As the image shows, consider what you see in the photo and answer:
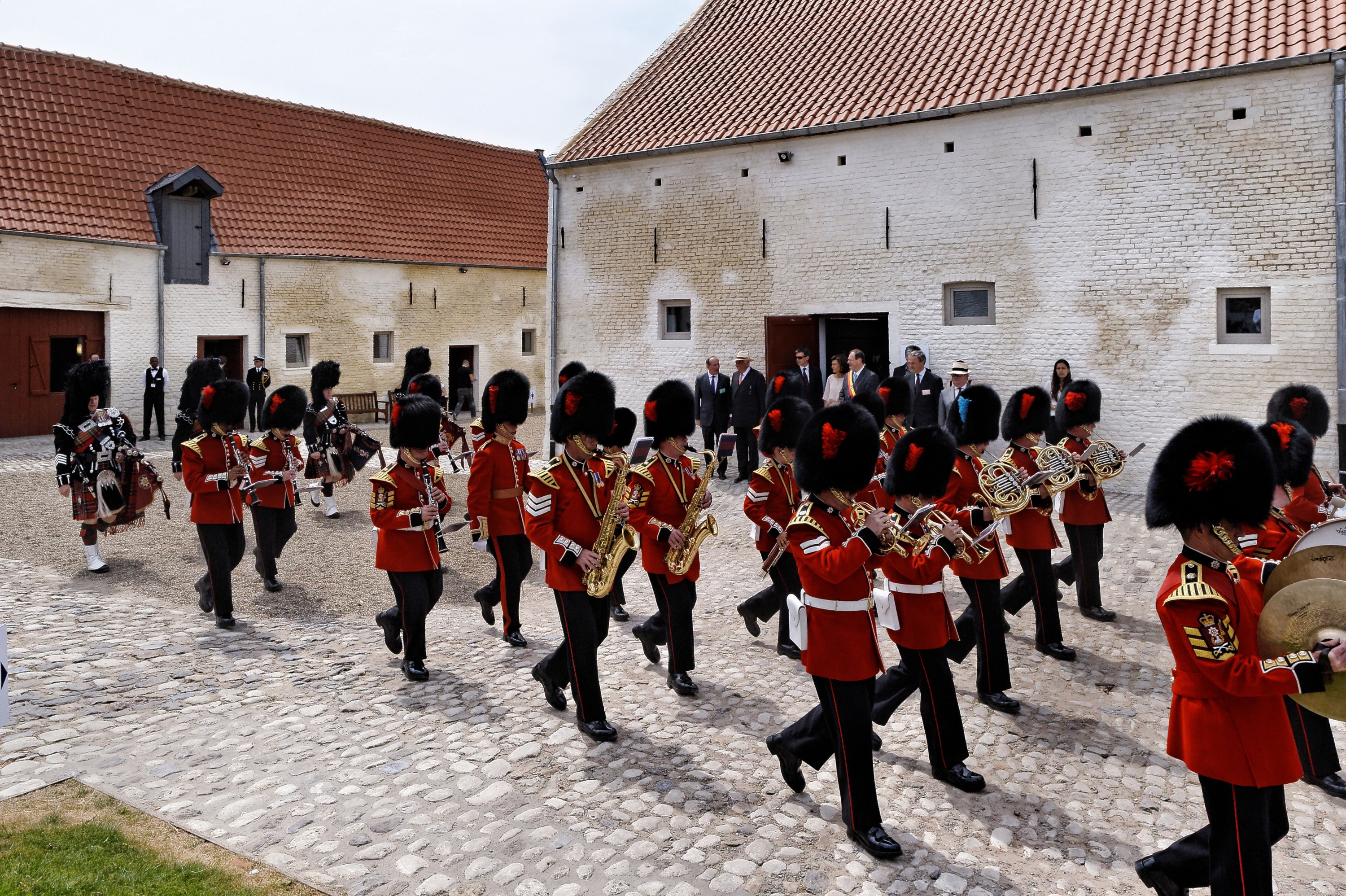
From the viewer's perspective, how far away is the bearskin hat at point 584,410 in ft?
20.4

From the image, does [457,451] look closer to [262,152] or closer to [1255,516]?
[262,152]

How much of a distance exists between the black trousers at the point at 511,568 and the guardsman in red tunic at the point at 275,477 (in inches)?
93.1

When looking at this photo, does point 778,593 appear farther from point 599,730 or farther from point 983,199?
point 983,199

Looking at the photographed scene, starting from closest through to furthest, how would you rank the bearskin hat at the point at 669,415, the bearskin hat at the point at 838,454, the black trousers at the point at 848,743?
the black trousers at the point at 848,743 < the bearskin hat at the point at 838,454 < the bearskin hat at the point at 669,415

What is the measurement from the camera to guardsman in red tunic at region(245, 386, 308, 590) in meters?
9.08

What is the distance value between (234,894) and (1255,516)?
3.90 meters

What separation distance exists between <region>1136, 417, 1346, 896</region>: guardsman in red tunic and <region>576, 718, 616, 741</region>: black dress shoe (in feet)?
9.40

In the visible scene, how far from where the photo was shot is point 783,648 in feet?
23.8

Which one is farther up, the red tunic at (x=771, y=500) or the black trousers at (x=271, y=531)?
the red tunic at (x=771, y=500)

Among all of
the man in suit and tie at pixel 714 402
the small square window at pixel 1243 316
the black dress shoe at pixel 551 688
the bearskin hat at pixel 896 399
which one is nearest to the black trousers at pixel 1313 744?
the black dress shoe at pixel 551 688

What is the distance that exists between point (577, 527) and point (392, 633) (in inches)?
70.8

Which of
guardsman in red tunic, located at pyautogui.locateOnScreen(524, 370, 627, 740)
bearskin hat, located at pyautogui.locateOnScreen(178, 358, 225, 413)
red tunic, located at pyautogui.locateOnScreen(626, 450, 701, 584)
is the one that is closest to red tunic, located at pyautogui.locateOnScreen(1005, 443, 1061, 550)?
red tunic, located at pyautogui.locateOnScreen(626, 450, 701, 584)

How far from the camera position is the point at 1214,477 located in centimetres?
364

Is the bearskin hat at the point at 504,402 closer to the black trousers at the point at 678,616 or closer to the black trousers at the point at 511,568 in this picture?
the black trousers at the point at 511,568
